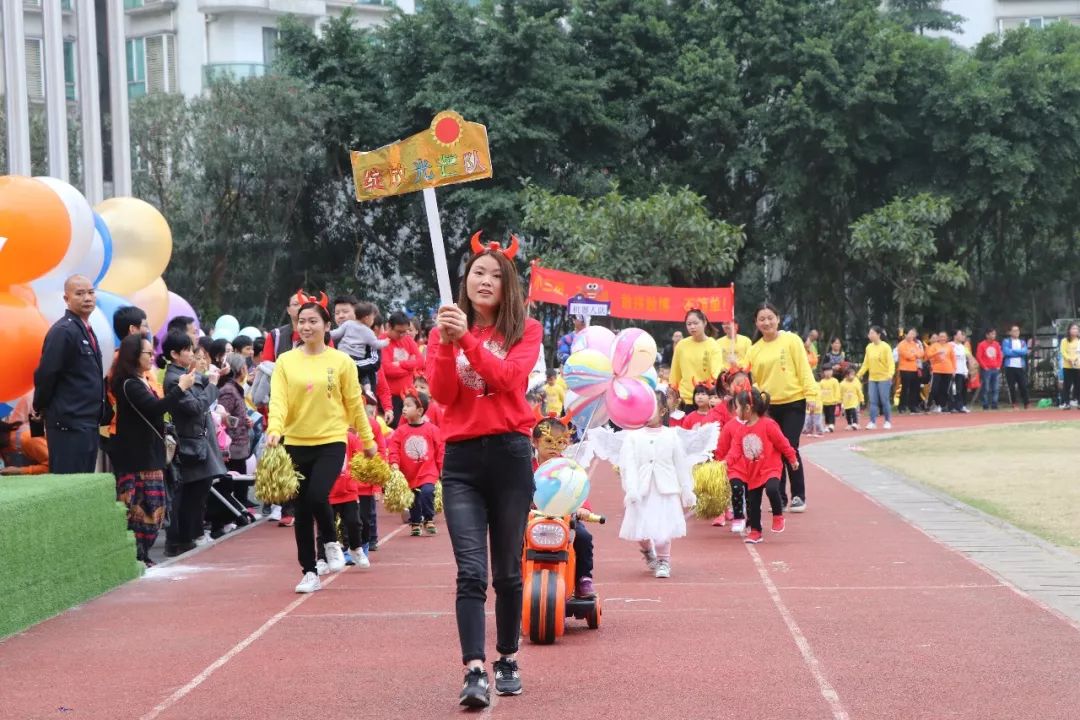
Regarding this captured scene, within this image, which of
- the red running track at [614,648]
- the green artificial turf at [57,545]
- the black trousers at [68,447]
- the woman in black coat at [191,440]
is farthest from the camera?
the woman in black coat at [191,440]

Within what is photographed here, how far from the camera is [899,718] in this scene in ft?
19.7

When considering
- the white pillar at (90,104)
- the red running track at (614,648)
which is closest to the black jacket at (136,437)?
the red running track at (614,648)

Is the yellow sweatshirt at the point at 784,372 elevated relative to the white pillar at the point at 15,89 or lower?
lower

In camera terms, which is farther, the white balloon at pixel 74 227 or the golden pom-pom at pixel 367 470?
the golden pom-pom at pixel 367 470

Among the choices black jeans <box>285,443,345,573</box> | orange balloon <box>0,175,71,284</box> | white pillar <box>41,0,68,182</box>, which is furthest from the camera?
white pillar <box>41,0,68,182</box>

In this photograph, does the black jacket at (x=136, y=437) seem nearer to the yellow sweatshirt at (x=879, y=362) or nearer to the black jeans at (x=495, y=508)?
the black jeans at (x=495, y=508)

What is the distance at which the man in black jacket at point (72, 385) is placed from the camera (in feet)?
32.4

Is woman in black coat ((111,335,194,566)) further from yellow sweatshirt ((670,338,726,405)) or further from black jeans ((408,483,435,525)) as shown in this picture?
yellow sweatshirt ((670,338,726,405))

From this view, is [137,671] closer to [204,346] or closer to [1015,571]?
[1015,571]

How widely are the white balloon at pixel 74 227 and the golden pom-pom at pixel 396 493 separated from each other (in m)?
2.78

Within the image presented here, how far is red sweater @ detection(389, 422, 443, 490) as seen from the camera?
1262 cm

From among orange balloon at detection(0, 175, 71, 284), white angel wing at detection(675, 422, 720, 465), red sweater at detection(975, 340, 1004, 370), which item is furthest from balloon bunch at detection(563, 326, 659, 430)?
red sweater at detection(975, 340, 1004, 370)

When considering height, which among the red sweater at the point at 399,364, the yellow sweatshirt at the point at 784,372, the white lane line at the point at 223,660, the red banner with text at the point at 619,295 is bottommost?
the white lane line at the point at 223,660

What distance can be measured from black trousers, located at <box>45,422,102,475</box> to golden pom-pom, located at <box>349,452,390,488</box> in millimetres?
1790
